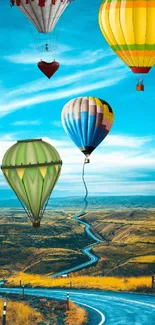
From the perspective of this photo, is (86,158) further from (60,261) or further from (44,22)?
(60,261)

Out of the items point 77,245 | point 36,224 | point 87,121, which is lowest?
point 77,245

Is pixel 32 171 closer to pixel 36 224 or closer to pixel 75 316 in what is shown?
pixel 36 224

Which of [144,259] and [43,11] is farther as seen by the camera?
[144,259]

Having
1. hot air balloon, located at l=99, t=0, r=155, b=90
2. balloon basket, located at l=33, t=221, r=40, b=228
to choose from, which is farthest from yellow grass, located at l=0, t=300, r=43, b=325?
hot air balloon, located at l=99, t=0, r=155, b=90

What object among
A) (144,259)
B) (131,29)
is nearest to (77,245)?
(144,259)

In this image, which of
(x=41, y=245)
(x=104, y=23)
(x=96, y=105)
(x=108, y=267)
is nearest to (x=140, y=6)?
(x=104, y=23)

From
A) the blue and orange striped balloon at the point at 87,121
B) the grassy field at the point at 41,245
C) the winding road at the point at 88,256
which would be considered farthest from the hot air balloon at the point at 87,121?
the grassy field at the point at 41,245

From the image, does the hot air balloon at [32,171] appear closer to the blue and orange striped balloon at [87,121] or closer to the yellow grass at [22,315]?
→ the blue and orange striped balloon at [87,121]

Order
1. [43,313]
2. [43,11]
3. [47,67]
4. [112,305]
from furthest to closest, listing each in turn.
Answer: [112,305]
[43,313]
[47,67]
[43,11]
